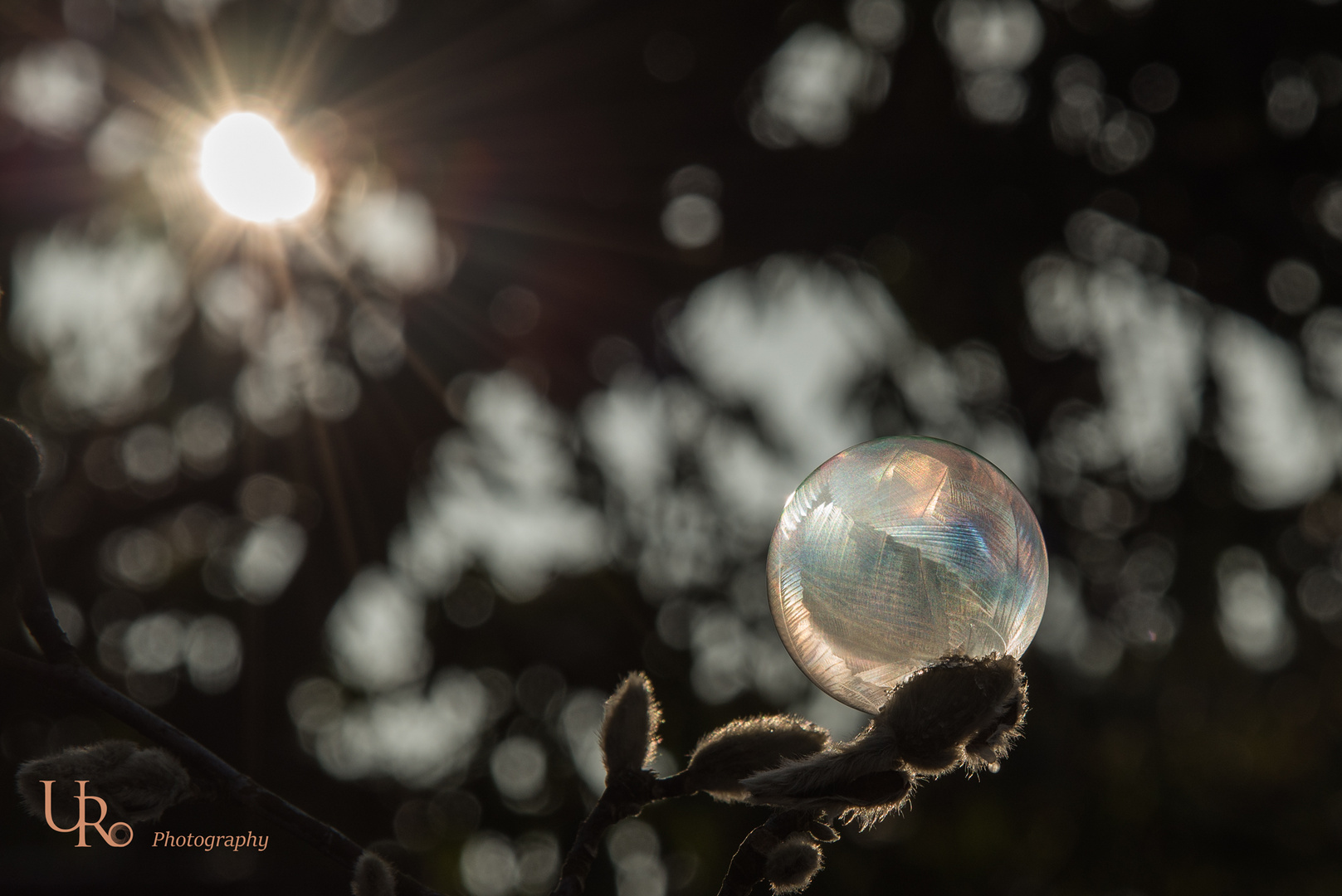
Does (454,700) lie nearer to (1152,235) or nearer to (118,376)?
(118,376)

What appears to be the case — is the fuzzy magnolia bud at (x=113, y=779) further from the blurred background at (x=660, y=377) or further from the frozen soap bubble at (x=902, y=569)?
the blurred background at (x=660, y=377)

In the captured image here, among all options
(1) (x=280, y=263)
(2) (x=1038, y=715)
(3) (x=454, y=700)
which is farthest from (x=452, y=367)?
(2) (x=1038, y=715)

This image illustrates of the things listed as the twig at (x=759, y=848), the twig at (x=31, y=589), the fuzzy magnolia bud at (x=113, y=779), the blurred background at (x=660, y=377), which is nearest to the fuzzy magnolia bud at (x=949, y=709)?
the twig at (x=759, y=848)

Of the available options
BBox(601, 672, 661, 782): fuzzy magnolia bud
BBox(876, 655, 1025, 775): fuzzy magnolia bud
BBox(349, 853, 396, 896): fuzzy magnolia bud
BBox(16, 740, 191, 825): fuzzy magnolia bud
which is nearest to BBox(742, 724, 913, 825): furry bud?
BBox(876, 655, 1025, 775): fuzzy magnolia bud

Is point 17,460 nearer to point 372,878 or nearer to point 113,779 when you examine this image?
point 113,779

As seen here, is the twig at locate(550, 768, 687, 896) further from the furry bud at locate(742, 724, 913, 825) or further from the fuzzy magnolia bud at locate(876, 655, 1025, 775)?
the fuzzy magnolia bud at locate(876, 655, 1025, 775)

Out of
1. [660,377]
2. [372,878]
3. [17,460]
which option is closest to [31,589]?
[17,460]
